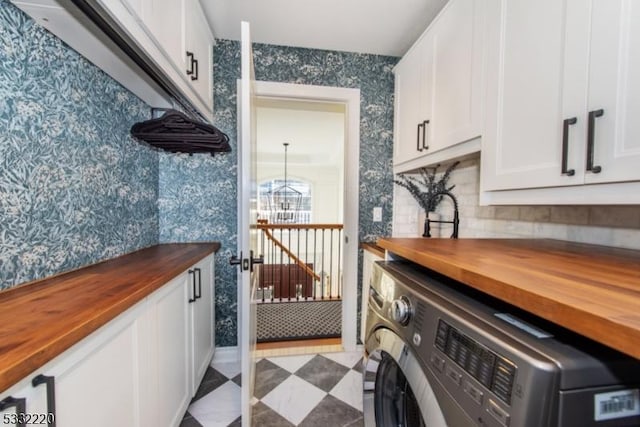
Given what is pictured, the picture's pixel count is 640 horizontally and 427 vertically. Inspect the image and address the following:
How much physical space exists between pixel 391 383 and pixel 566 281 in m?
0.74

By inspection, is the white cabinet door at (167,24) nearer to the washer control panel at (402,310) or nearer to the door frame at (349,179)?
the door frame at (349,179)

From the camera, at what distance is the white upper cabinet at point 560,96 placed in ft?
2.48

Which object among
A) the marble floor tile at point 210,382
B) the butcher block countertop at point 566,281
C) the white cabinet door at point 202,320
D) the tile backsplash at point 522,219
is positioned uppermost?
the tile backsplash at point 522,219

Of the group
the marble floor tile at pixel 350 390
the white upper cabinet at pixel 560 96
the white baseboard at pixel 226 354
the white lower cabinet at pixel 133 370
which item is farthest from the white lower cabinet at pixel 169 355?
the white upper cabinet at pixel 560 96

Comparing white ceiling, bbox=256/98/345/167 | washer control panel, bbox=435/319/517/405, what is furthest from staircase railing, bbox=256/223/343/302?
washer control panel, bbox=435/319/517/405

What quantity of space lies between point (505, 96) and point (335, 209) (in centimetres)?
654

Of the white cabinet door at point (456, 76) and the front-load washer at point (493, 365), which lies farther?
the white cabinet door at point (456, 76)

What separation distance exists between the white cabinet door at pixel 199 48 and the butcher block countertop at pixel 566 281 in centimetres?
151

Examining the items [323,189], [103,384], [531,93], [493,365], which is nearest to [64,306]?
[103,384]

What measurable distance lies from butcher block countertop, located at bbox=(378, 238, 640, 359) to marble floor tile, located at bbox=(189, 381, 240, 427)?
4.58 ft

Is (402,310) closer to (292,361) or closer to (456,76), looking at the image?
(456,76)

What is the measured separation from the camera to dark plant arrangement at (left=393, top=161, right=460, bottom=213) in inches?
83.0

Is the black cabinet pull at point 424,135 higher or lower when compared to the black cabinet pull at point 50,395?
higher

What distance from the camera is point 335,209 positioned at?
7.66m
